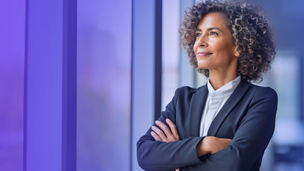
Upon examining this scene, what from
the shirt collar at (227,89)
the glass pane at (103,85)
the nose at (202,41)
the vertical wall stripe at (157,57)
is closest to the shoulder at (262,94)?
the shirt collar at (227,89)

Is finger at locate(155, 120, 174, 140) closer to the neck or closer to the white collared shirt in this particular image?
the white collared shirt

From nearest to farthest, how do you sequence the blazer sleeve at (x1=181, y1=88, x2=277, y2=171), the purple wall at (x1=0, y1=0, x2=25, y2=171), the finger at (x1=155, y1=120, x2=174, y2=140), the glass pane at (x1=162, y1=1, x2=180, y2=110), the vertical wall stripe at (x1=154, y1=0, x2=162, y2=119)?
the purple wall at (x1=0, y1=0, x2=25, y2=171) < the blazer sleeve at (x1=181, y1=88, x2=277, y2=171) < the finger at (x1=155, y1=120, x2=174, y2=140) < the vertical wall stripe at (x1=154, y1=0, x2=162, y2=119) < the glass pane at (x1=162, y1=1, x2=180, y2=110)

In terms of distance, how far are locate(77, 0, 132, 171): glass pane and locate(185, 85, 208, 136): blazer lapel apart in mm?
437

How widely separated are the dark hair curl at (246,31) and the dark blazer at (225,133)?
4.5 inches

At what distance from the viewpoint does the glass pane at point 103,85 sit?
59.6 inches

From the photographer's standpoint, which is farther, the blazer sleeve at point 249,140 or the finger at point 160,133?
the finger at point 160,133

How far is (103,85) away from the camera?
1.73 meters

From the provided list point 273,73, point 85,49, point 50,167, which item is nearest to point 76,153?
point 50,167

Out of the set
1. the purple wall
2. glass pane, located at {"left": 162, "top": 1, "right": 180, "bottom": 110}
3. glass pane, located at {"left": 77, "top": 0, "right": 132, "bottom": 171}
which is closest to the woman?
glass pane, located at {"left": 77, "top": 0, "right": 132, "bottom": 171}

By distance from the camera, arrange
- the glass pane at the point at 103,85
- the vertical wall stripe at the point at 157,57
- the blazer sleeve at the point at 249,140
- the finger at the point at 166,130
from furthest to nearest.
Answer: the vertical wall stripe at the point at 157,57
the finger at the point at 166,130
the glass pane at the point at 103,85
the blazer sleeve at the point at 249,140

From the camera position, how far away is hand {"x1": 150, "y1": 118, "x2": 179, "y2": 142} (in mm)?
1651

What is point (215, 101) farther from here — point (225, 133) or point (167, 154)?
point (167, 154)

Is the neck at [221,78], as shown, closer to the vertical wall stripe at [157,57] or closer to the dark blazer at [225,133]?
the dark blazer at [225,133]

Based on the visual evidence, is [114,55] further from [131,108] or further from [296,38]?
[296,38]
